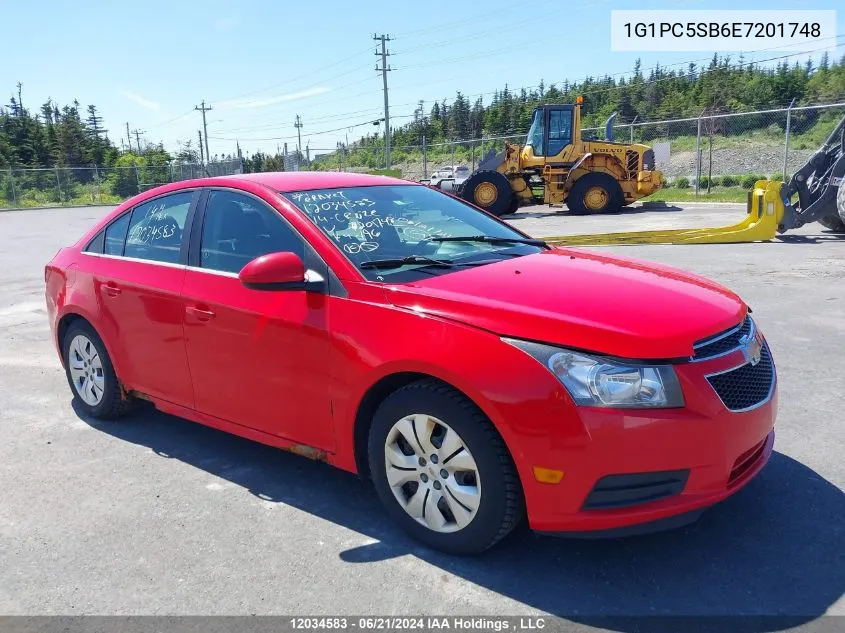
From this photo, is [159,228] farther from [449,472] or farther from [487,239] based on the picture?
[449,472]

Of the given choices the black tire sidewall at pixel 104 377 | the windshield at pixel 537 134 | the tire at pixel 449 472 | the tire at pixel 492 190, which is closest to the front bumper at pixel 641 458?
the tire at pixel 449 472

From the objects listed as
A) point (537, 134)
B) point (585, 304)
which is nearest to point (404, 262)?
point (585, 304)

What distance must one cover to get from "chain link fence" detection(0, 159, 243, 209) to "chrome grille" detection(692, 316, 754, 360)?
141ft

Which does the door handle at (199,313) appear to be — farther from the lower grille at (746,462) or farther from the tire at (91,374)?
the lower grille at (746,462)

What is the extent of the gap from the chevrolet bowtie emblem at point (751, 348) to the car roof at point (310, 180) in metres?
2.22

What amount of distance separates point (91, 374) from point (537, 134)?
1864 centimetres

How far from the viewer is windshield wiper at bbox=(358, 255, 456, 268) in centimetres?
325

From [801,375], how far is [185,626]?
4367 millimetres

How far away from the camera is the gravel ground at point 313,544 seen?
2.61m

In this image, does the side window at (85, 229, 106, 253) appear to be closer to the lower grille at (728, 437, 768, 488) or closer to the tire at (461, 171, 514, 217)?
the lower grille at (728, 437, 768, 488)

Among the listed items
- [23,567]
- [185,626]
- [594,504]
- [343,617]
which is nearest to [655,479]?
[594,504]

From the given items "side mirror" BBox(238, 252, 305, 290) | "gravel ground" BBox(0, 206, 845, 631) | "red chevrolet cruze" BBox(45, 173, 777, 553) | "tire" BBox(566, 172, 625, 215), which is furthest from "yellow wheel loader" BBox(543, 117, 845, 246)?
"side mirror" BBox(238, 252, 305, 290)

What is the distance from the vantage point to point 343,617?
255cm

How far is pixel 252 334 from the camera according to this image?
3.41m
